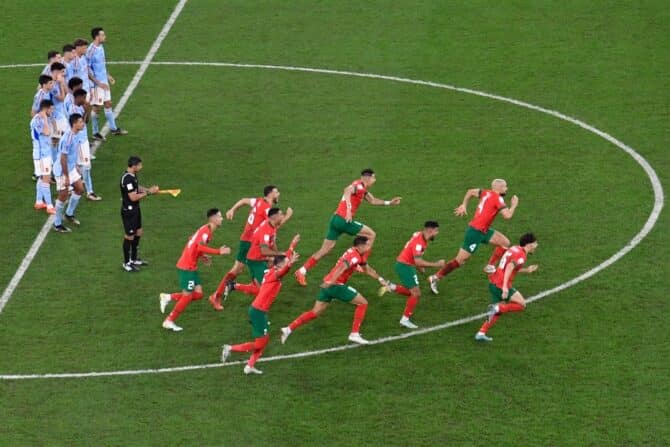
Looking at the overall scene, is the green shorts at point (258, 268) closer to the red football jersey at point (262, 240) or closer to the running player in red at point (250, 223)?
the red football jersey at point (262, 240)

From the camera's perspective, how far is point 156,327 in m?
26.0

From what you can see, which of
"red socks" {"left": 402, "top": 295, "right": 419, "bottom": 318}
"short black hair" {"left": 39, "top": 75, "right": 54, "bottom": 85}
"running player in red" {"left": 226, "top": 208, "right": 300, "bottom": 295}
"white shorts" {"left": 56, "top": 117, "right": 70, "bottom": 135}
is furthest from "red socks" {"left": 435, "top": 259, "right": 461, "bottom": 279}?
"short black hair" {"left": 39, "top": 75, "right": 54, "bottom": 85}

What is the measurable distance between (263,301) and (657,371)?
653cm

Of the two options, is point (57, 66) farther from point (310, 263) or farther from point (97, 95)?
point (310, 263)

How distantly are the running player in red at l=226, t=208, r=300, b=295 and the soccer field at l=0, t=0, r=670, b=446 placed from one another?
41 centimetres

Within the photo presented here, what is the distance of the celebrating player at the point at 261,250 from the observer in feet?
86.4

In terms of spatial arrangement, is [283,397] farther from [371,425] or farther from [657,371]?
[657,371]

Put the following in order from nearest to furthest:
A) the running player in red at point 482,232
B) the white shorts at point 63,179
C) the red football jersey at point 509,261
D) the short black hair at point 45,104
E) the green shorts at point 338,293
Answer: the green shorts at point 338,293
the red football jersey at point 509,261
the running player in red at point 482,232
the white shorts at point 63,179
the short black hair at point 45,104

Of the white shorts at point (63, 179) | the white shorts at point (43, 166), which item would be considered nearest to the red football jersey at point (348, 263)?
the white shorts at point (63, 179)

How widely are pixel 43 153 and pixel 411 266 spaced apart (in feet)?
29.1

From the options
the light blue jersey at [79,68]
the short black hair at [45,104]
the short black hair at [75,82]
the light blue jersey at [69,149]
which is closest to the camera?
the light blue jersey at [69,149]

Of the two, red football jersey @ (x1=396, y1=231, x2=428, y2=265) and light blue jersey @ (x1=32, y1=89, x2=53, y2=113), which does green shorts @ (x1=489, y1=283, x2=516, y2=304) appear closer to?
red football jersey @ (x1=396, y1=231, x2=428, y2=265)

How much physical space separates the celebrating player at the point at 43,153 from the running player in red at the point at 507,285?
396 inches

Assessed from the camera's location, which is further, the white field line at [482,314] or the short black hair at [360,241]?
the short black hair at [360,241]
